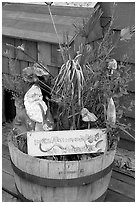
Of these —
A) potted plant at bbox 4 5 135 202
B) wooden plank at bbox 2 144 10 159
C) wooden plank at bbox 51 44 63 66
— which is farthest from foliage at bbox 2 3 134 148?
wooden plank at bbox 2 144 10 159

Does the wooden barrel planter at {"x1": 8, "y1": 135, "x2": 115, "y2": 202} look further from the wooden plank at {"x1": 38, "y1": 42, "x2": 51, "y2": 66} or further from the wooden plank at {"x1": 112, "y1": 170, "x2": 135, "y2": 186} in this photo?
the wooden plank at {"x1": 38, "y1": 42, "x2": 51, "y2": 66}

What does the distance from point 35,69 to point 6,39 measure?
2.70 feet

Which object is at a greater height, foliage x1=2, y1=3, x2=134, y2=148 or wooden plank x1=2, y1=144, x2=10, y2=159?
foliage x1=2, y1=3, x2=134, y2=148

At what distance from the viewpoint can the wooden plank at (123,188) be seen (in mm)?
1808

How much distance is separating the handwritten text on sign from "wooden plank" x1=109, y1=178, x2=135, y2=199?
55 cm

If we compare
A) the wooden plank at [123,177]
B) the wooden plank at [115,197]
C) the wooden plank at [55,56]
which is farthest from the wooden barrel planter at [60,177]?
the wooden plank at [55,56]

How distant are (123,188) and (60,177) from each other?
634 millimetres

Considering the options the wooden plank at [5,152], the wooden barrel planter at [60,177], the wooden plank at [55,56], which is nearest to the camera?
the wooden barrel planter at [60,177]

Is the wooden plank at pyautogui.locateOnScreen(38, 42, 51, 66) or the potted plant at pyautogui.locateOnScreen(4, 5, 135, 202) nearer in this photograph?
the potted plant at pyautogui.locateOnScreen(4, 5, 135, 202)

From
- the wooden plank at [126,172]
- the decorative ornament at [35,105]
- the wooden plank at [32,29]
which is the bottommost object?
the wooden plank at [126,172]

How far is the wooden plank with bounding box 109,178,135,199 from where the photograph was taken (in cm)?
181

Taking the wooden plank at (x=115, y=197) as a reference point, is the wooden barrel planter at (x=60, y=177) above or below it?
above

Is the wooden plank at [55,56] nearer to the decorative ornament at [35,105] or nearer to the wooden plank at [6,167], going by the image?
the decorative ornament at [35,105]

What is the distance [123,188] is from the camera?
1.85 metres
